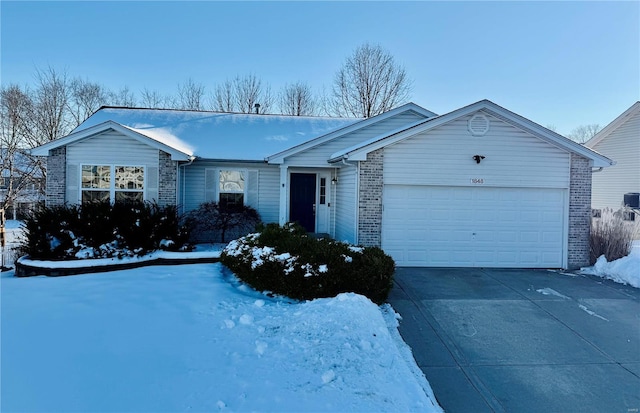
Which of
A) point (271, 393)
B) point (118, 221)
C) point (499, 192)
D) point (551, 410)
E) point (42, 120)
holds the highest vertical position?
point (42, 120)

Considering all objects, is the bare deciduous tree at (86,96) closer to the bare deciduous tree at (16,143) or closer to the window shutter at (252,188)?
the bare deciduous tree at (16,143)

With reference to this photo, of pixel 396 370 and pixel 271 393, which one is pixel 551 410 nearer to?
pixel 396 370

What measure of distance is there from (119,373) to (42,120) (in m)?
30.8

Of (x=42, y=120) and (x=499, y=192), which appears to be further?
(x=42, y=120)

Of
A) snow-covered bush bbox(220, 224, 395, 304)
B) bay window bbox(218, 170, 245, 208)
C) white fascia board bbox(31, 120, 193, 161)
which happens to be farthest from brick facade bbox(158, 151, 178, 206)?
snow-covered bush bbox(220, 224, 395, 304)

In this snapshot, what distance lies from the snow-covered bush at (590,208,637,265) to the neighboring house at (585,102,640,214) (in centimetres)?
866

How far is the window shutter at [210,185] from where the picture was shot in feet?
44.8

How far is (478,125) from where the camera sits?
34.1 feet

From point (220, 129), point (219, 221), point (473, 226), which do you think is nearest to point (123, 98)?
point (220, 129)

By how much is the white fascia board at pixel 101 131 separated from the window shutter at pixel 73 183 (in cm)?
72

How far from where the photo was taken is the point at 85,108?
3120 cm

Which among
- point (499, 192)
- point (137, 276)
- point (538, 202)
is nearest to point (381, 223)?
point (499, 192)

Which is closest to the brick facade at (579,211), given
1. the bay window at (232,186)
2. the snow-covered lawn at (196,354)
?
the snow-covered lawn at (196,354)

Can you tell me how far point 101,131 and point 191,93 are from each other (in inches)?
924
